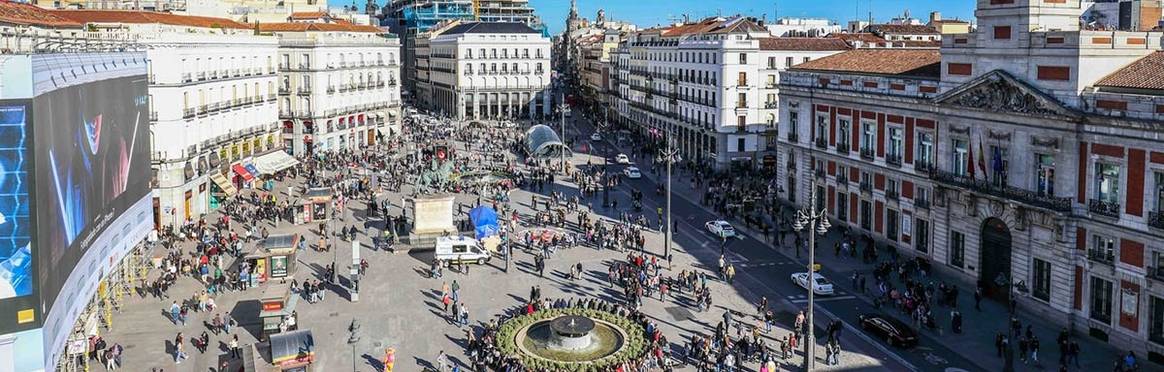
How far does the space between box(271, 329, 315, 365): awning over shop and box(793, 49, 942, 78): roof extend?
32.0m

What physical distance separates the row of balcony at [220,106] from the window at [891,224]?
4067cm

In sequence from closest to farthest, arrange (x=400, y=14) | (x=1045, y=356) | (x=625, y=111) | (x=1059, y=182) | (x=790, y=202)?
(x=1045, y=356) → (x=1059, y=182) → (x=790, y=202) → (x=625, y=111) → (x=400, y=14)

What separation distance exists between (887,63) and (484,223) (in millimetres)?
23809

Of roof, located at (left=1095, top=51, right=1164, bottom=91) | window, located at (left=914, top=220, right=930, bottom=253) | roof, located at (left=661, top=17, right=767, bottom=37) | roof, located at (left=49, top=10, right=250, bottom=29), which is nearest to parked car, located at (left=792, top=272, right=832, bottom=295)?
window, located at (left=914, top=220, right=930, bottom=253)

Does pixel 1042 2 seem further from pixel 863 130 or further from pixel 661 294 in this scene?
pixel 661 294

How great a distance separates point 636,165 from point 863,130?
121ft

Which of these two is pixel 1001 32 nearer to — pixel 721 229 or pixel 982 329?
pixel 982 329

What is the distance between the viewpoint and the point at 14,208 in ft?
85.0

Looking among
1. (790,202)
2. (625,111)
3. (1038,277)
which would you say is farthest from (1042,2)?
(625,111)

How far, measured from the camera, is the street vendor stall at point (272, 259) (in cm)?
4684

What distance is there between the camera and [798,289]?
45.8 meters

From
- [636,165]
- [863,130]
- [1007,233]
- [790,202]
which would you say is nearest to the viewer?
[1007,233]

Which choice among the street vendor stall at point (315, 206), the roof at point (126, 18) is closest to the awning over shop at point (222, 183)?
the street vendor stall at point (315, 206)

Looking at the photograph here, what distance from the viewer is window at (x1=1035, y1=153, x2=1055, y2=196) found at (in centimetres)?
4072
